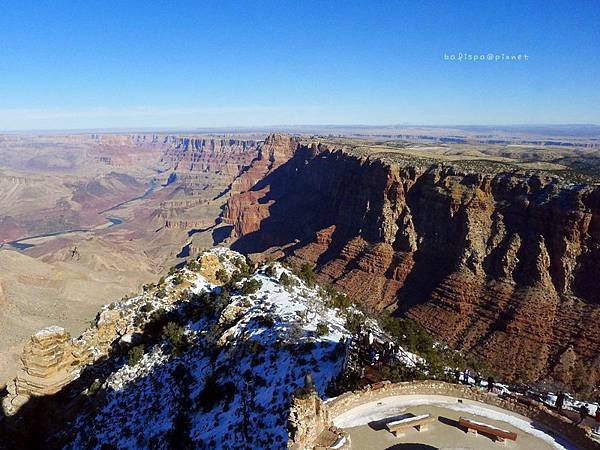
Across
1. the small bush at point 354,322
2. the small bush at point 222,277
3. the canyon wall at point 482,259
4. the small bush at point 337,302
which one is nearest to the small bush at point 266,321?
the small bush at point 354,322

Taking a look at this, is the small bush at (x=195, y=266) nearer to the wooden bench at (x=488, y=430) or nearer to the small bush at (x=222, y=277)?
the small bush at (x=222, y=277)

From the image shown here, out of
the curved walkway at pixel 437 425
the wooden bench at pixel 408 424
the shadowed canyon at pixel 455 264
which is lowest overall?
the shadowed canyon at pixel 455 264

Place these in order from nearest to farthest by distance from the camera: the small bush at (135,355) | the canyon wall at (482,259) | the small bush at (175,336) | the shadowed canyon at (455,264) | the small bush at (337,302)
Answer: the small bush at (135,355) < the small bush at (175,336) < the small bush at (337,302) < the canyon wall at (482,259) < the shadowed canyon at (455,264)

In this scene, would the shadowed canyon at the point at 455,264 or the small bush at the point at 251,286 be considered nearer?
the small bush at the point at 251,286

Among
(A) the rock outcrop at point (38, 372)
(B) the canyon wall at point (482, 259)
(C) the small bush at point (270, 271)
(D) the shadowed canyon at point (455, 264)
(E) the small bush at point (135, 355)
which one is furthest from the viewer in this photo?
(D) the shadowed canyon at point (455, 264)

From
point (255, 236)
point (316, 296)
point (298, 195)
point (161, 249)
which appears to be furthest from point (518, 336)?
point (161, 249)

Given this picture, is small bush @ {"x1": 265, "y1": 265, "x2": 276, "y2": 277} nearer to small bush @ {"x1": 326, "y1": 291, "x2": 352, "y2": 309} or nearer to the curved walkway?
small bush @ {"x1": 326, "y1": 291, "x2": 352, "y2": 309}

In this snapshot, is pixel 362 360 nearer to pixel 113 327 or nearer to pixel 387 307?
pixel 113 327

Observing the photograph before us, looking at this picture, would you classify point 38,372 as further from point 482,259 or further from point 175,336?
point 482,259
